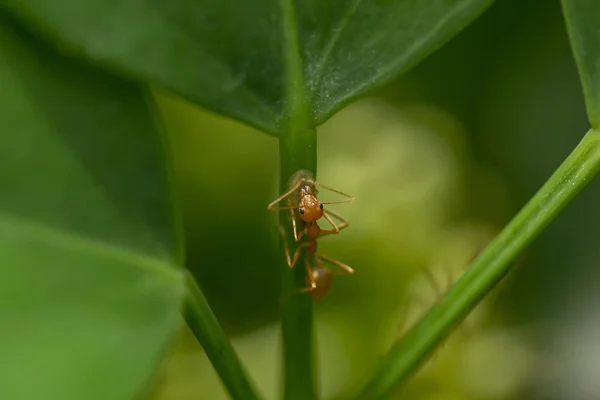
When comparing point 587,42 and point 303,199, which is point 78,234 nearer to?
point 303,199

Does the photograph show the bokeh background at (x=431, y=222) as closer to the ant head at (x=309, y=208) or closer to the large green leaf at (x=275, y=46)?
the ant head at (x=309, y=208)

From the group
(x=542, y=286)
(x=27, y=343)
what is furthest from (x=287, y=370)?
(x=542, y=286)

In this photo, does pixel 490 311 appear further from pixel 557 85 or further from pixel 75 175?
pixel 75 175

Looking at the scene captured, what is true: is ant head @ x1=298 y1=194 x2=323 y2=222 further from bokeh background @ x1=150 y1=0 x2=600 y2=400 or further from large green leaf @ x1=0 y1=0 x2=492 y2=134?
bokeh background @ x1=150 y1=0 x2=600 y2=400

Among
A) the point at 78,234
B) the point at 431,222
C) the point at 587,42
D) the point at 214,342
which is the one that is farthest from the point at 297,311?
the point at 431,222

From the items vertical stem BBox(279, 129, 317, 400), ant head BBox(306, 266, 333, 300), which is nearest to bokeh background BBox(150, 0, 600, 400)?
ant head BBox(306, 266, 333, 300)
